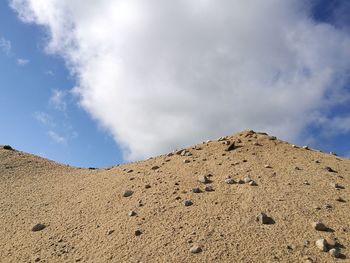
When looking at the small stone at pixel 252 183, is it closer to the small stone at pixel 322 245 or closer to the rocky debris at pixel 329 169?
the rocky debris at pixel 329 169

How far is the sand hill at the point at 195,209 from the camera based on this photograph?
800 cm

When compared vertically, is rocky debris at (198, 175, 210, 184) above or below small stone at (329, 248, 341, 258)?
above

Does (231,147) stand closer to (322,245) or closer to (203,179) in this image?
(203,179)

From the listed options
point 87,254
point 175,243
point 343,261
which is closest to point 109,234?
point 87,254

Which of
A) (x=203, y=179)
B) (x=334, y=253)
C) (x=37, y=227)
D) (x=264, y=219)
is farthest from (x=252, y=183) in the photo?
(x=37, y=227)

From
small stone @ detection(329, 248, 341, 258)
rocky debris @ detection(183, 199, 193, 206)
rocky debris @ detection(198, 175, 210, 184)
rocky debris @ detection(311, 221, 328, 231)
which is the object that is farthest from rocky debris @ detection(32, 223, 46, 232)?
small stone @ detection(329, 248, 341, 258)

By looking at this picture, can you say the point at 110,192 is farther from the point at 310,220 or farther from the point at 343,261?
the point at 343,261

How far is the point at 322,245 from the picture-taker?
7.67 metres

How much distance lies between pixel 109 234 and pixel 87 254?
64cm

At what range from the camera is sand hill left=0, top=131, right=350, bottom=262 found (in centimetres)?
800

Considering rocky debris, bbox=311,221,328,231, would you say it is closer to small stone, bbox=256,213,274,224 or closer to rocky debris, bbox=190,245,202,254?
small stone, bbox=256,213,274,224

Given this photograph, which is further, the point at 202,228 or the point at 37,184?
the point at 37,184

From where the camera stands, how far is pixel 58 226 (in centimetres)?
988

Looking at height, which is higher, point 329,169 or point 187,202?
point 329,169
